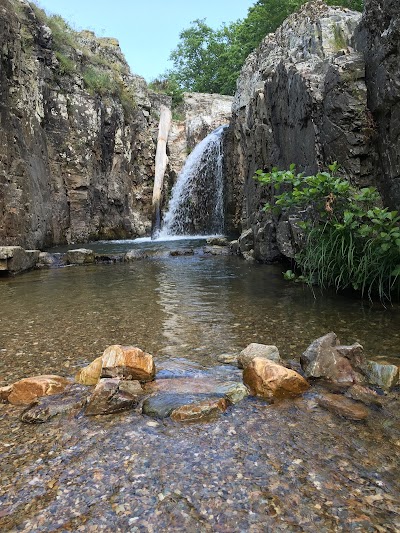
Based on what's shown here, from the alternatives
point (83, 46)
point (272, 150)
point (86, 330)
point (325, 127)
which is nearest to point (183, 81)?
point (83, 46)

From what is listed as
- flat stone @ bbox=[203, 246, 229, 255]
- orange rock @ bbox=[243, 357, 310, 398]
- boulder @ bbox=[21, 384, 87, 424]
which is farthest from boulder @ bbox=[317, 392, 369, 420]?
flat stone @ bbox=[203, 246, 229, 255]

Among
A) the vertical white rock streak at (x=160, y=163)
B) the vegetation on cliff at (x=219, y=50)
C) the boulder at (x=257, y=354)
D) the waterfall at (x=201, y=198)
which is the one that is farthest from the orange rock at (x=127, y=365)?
the vegetation on cliff at (x=219, y=50)

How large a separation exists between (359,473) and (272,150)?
262 inches

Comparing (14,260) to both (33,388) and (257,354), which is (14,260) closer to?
(33,388)

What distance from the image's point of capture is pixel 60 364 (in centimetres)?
266

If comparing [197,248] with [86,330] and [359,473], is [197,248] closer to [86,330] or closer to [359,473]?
[86,330]

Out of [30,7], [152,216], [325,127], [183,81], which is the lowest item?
[152,216]

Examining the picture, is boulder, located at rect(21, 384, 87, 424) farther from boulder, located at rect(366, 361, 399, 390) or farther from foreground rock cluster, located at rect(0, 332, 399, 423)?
boulder, located at rect(366, 361, 399, 390)

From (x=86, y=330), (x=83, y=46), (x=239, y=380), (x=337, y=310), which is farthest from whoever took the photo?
(x=83, y=46)

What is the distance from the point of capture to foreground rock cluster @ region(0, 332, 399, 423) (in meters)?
1.93

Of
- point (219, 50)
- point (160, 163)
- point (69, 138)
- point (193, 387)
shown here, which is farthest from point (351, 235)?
point (219, 50)

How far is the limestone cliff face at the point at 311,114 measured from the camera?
444 centimetres

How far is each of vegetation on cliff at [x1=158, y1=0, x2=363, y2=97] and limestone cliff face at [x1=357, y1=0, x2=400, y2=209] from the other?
798 inches

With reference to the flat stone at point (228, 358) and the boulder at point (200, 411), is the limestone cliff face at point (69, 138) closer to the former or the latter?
the flat stone at point (228, 358)
